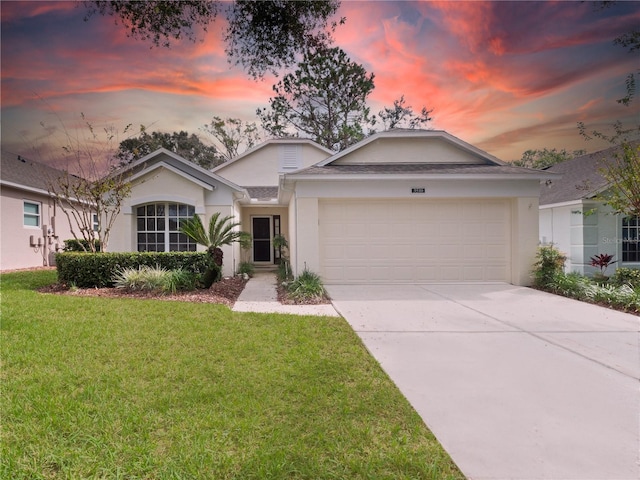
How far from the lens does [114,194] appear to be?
38.1 ft

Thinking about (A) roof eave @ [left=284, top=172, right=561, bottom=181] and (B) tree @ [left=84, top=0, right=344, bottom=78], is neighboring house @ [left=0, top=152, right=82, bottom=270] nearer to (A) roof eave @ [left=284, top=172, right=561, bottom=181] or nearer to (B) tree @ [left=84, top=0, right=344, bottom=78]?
(B) tree @ [left=84, top=0, right=344, bottom=78]

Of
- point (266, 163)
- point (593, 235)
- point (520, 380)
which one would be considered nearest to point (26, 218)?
point (266, 163)

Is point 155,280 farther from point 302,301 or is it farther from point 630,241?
point 630,241

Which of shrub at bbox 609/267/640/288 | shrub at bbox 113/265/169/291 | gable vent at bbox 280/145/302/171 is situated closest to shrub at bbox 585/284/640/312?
shrub at bbox 609/267/640/288

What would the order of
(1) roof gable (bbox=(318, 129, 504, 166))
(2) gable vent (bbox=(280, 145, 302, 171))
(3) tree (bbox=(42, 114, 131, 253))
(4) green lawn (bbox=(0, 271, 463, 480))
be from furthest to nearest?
(2) gable vent (bbox=(280, 145, 302, 171)) < (1) roof gable (bbox=(318, 129, 504, 166)) < (3) tree (bbox=(42, 114, 131, 253)) < (4) green lawn (bbox=(0, 271, 463, 480))

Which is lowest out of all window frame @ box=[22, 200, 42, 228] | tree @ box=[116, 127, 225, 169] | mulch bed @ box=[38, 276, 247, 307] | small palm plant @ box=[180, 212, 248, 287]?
mulch bed @ box=[38, 276, 247, 307]

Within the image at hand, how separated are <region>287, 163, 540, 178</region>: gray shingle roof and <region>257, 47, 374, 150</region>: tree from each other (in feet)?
49.4

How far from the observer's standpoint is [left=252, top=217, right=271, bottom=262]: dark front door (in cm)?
1702

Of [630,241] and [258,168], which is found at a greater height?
[258,168]

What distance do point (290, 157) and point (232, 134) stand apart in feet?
45.7

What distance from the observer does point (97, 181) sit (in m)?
11.0

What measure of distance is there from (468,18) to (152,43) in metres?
7.41

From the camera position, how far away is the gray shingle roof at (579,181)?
12039 mm

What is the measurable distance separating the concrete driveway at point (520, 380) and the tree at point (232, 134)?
25.5 m
